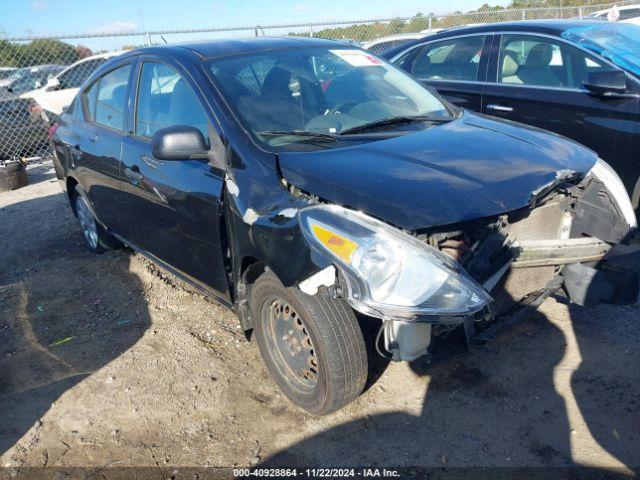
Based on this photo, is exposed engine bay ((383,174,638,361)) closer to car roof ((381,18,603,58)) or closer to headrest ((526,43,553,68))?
headrest ((526,43,553,68))

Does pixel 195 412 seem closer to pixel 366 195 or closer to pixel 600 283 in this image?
pixel 366 195

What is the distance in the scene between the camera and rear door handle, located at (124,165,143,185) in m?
3.60

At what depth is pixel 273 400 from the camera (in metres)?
3.07

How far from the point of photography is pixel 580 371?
3084 millimetres

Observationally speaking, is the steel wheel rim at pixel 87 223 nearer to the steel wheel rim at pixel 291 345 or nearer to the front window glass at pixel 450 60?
the steel wheel rim at pixel 291 345

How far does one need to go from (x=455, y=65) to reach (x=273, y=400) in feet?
12.9

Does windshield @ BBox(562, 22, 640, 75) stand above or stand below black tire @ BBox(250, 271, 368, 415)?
above

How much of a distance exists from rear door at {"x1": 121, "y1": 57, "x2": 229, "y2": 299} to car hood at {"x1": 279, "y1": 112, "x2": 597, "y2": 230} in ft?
1.98

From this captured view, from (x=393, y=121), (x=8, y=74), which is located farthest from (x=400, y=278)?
(x=8, y=74)

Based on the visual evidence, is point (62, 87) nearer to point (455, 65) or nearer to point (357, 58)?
point (455, 65)

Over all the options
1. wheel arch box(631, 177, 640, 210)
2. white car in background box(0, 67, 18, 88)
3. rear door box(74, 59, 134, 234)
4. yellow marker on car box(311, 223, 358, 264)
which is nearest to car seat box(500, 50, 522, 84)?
wheel arch box(631, 177, 640, 210)

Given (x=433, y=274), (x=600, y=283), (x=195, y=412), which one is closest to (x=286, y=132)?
(x=433, y=274)

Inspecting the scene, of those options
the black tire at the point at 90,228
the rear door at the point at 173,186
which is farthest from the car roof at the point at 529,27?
the black tire at the point at 90,228

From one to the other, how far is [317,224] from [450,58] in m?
3.90
